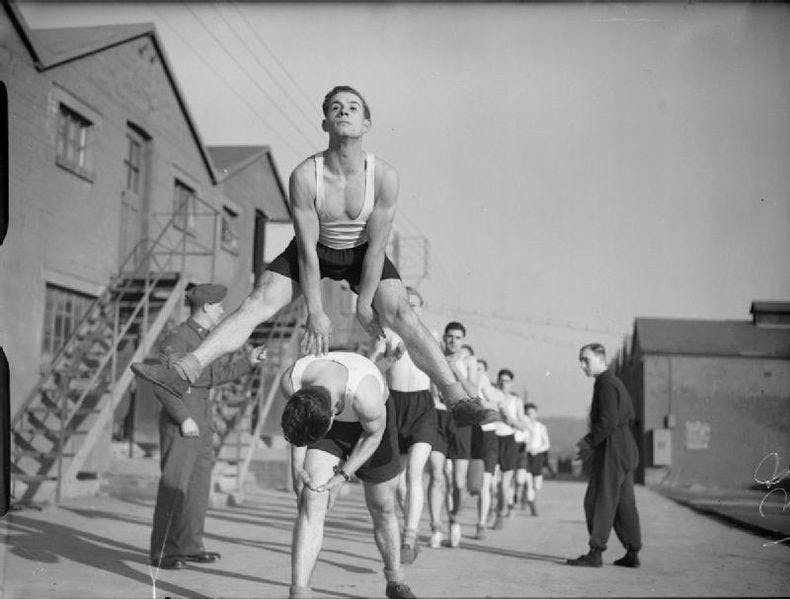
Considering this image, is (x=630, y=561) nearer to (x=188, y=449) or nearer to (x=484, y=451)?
(x=484, y=451)

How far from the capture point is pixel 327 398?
5.00 meters

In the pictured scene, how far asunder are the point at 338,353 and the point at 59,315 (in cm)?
1124

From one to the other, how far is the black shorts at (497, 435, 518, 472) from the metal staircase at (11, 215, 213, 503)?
561 cm

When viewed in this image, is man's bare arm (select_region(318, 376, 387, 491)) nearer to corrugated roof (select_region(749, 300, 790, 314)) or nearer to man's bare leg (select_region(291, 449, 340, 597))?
man's bare leg (select_region(291, 449, 340, 597))

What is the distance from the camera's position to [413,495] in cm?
823

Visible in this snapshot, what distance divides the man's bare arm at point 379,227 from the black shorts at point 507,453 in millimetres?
8119

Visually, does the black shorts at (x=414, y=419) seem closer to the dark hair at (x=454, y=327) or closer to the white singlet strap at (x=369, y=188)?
the dark hair at (x=454, y=327)

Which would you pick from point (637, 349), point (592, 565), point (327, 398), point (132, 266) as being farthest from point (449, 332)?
point (637, 349)

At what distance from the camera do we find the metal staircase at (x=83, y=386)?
1223 cm

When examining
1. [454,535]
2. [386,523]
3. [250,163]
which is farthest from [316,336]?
[250,163]

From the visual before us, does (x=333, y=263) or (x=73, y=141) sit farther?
(x=73, y=141)

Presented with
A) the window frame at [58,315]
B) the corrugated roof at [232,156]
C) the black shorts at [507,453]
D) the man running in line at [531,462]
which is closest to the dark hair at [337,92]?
the black shorts at [507,453]

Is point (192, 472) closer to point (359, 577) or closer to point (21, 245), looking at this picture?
point (359, 577)

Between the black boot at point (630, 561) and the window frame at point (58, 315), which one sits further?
the window frame at point (58, 315)
